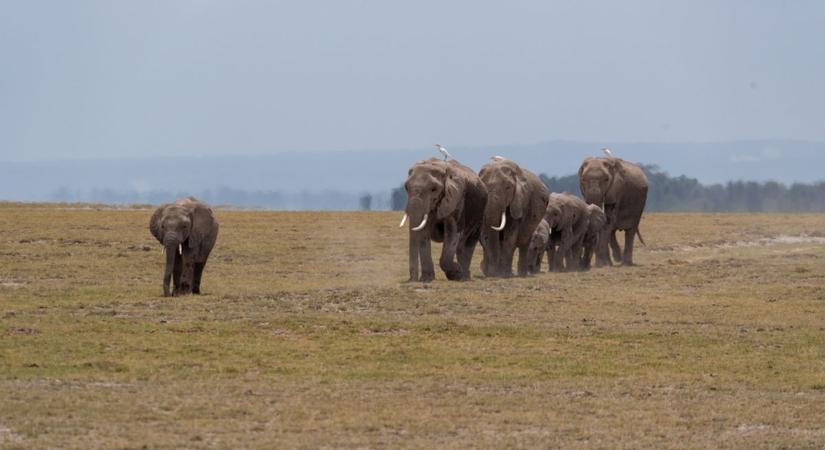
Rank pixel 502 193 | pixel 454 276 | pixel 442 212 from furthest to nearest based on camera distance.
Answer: pixel 502 193
pixel 454 276
pixel 442 212

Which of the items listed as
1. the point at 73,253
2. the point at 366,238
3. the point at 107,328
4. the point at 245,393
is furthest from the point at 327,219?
the point at 245,393

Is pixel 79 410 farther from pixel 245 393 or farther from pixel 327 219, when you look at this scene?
pixel 327 219

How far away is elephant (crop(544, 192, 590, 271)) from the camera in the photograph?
36.0m

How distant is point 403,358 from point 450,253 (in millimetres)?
10450

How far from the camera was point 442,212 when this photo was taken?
30125 mm

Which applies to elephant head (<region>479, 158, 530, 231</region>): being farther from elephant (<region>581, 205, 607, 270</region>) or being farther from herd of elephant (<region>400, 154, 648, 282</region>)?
elephant (<region>581, 205, 607, 270</region>)

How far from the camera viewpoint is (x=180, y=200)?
27891 mm

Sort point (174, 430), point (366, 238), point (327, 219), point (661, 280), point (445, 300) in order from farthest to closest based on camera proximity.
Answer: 1. point (327, 219)
2. point (366, 238)
3. point (661, 280)
4. point (445, 300)
5. point (174, 430)

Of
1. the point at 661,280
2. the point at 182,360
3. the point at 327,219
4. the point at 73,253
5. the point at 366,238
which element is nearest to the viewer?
the point at 182,360

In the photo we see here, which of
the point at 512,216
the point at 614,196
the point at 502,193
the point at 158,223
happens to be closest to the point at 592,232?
the point at 614,196

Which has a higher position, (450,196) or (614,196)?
(450,196)

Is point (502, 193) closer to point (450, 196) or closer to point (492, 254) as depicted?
point (492, 254)

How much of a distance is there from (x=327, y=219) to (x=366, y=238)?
11.4m

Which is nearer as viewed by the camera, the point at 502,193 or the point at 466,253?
the point at 466,253
